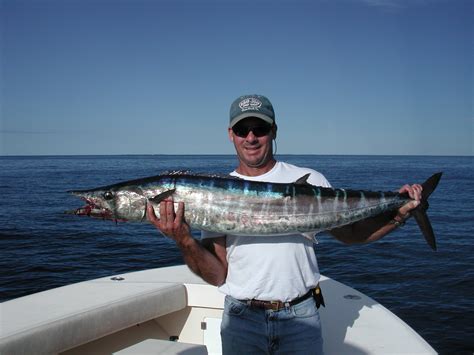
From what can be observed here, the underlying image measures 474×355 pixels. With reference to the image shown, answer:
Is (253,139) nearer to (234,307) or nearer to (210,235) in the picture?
(210,235)

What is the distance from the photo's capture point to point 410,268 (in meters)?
13.9

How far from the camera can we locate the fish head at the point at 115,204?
396cm

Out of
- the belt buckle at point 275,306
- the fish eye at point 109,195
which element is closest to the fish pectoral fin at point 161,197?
the fish eye at point 109,195

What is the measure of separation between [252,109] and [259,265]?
126 centimetres

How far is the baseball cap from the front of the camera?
3.59 meters

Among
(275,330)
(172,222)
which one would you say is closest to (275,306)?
(275,330)

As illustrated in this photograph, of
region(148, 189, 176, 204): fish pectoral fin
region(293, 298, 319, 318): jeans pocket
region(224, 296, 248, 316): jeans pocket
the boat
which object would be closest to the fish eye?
region(148, 189, 176, 204): fish pectoral fin

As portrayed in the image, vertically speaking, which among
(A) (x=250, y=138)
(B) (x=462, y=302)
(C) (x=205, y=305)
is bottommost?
(B) (x=462, y=302)

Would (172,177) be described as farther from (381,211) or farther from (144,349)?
(381,211)

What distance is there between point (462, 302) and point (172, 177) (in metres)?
9.92

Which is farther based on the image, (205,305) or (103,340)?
(205,305)

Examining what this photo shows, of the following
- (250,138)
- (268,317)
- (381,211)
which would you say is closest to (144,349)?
(268,317)

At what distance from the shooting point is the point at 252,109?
3.59m

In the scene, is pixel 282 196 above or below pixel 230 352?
above
